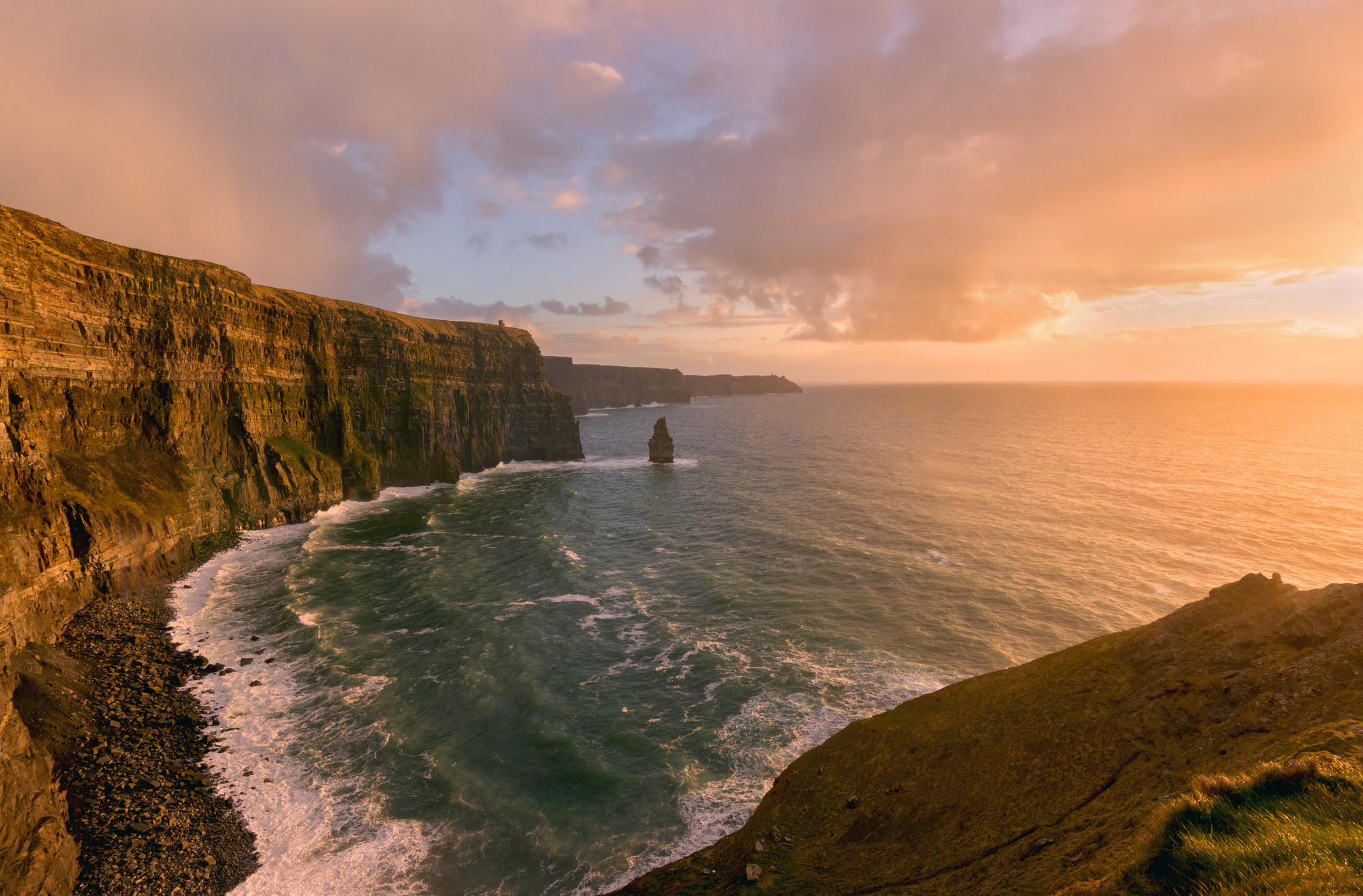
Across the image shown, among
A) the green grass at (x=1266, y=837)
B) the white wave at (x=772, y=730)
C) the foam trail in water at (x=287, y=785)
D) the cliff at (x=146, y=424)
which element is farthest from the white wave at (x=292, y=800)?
the green grass at (x=1266, y=837)

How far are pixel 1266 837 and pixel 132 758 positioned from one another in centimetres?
3636

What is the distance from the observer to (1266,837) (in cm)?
848

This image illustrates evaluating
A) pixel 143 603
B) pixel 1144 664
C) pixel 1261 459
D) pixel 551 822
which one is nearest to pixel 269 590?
pixel 143 603

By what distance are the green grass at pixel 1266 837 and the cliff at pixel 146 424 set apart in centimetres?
3009

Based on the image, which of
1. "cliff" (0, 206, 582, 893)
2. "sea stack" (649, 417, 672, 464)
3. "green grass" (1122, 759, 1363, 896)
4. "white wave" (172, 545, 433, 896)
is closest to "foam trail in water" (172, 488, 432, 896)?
"white wave" (172, 545, 433, 896)

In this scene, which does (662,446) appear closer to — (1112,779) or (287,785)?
(287,785)

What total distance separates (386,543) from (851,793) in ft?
169

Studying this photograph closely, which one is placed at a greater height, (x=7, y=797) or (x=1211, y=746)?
(x=1211, y=746)

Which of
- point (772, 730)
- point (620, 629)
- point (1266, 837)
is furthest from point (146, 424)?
point (1266, 837)

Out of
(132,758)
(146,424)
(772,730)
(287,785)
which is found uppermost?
(146,424)

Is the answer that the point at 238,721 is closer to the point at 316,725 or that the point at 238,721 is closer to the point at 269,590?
the point at 316,725

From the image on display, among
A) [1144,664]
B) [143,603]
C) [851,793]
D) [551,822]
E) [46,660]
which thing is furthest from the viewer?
[143,603]

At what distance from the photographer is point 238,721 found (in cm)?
2600

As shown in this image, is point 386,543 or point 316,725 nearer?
point 316,725
